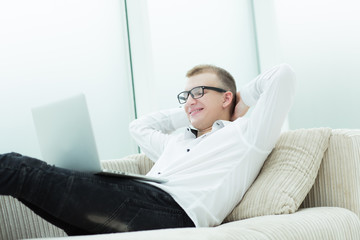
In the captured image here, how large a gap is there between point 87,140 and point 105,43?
1948mm

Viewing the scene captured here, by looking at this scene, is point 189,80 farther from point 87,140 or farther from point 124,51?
point 124,51

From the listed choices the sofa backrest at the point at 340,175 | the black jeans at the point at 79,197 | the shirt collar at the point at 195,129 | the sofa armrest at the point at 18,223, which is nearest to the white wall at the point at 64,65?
the sofa armrest at the point at 18,223

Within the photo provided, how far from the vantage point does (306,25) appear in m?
3.75

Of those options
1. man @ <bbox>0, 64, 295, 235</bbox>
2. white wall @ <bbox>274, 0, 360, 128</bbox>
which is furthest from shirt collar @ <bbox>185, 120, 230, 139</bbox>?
white wall @ <bbox>274, 0, 360, 128</bbox>

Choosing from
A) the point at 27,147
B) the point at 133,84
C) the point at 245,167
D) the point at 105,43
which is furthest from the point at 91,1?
the point at 245,167

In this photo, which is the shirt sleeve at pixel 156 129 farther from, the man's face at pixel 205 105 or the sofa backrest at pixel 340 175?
the sofa backrest at pixel 340 175

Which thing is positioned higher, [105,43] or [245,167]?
[105,43]

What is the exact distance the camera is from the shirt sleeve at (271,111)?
1.68 metres

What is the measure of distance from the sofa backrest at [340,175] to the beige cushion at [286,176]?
1.7 inches

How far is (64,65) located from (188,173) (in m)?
1.56

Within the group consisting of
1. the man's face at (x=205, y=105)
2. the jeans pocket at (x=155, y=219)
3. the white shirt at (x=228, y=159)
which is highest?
the man's face at (x=205, y=105)

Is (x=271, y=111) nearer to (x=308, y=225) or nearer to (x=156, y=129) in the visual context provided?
(x=308, y=225)

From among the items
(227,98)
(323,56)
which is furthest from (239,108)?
(323,56)

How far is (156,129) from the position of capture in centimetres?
239
